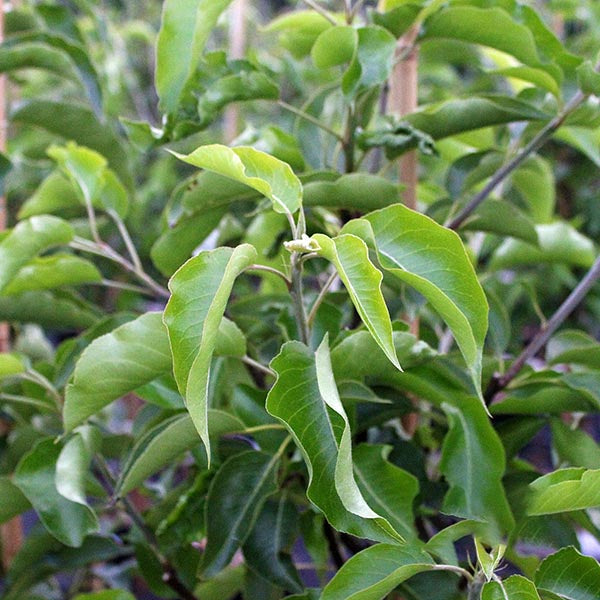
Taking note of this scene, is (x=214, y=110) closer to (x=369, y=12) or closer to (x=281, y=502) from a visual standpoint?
(x=369, y=12)

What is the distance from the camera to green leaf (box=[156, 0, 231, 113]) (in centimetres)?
62

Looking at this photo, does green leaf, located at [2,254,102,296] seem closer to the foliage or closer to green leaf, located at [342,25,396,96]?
the foliage

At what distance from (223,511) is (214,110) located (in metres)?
0.37

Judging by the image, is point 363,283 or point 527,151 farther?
point 527,151

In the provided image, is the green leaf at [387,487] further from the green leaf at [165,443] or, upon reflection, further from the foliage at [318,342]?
the green leaf at [165,443]

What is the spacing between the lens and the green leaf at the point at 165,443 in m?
0.60

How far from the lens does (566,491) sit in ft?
1.73

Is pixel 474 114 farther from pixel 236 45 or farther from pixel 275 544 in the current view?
pixel 236 45

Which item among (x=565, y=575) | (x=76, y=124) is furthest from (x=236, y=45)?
(x=565, y=575)

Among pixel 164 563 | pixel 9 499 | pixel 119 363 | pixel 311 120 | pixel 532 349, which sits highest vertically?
pixel 311 120

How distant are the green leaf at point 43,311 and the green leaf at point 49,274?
63 millimetres

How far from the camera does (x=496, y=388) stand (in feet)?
2.52

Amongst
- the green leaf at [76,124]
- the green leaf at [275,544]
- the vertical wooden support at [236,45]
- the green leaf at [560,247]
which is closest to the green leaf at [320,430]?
the green leaf at [275,544]

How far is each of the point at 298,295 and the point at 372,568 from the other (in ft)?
0.67
